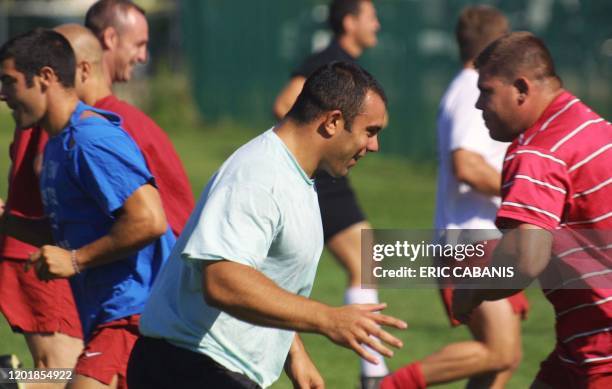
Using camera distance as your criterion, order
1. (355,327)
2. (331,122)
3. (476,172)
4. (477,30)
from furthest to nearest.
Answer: (477,30), (476,172), (331,122), (355,327)

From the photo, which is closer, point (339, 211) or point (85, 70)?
point (85, 70)

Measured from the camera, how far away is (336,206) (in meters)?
8.60

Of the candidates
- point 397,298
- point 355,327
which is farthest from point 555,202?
point 397,298

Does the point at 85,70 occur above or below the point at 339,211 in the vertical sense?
above

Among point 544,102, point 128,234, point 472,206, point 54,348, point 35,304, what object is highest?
point 544,102

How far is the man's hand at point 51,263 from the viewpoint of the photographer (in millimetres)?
5133

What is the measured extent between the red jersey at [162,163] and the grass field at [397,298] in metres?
1.63

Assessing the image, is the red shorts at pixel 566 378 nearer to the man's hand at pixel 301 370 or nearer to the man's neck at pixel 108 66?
the man's hand at pixel 301 370

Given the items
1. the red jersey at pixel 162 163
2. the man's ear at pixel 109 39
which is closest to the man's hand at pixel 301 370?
the red jersey at pixel 162 163

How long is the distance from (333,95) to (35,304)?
9.35ft

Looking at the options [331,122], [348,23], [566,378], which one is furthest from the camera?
[348,23]

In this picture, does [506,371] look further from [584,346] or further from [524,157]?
[524,157]

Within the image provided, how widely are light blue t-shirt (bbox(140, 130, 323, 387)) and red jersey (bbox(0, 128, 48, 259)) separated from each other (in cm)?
186

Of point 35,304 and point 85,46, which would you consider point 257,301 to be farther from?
point 35,304
